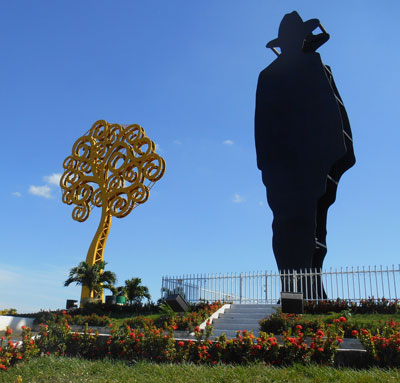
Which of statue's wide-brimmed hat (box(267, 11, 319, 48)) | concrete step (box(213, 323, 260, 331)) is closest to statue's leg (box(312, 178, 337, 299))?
statue's wide-brimmed hat (box(267, 11, 319, 48))

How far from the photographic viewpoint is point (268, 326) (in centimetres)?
1221

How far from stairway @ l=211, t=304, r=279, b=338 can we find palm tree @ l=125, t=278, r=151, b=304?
5.95 metres

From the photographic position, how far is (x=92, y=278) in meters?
22.3

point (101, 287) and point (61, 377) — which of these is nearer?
point (61, 377)

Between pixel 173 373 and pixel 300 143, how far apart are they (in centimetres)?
1548

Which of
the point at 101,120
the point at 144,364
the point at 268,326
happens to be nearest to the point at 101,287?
the point at 101,120

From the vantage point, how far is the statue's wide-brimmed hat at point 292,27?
22783 mm

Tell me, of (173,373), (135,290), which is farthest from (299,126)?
(173,373)

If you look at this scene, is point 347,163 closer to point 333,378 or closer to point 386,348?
point 386,348

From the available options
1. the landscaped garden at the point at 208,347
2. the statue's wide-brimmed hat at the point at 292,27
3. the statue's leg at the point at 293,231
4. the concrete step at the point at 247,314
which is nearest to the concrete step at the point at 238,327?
the landscaped garden at the point at 208,347

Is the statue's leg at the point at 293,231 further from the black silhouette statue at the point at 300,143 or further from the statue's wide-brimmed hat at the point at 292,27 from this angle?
the statue's wide-brimmed hat at the point at 292,27

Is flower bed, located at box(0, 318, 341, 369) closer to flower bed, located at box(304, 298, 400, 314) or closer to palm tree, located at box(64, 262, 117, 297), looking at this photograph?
flower bed, located at box(304, 298, 400, 314)

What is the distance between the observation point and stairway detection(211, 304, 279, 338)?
525 inches

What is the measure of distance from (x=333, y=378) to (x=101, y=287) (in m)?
16.7
